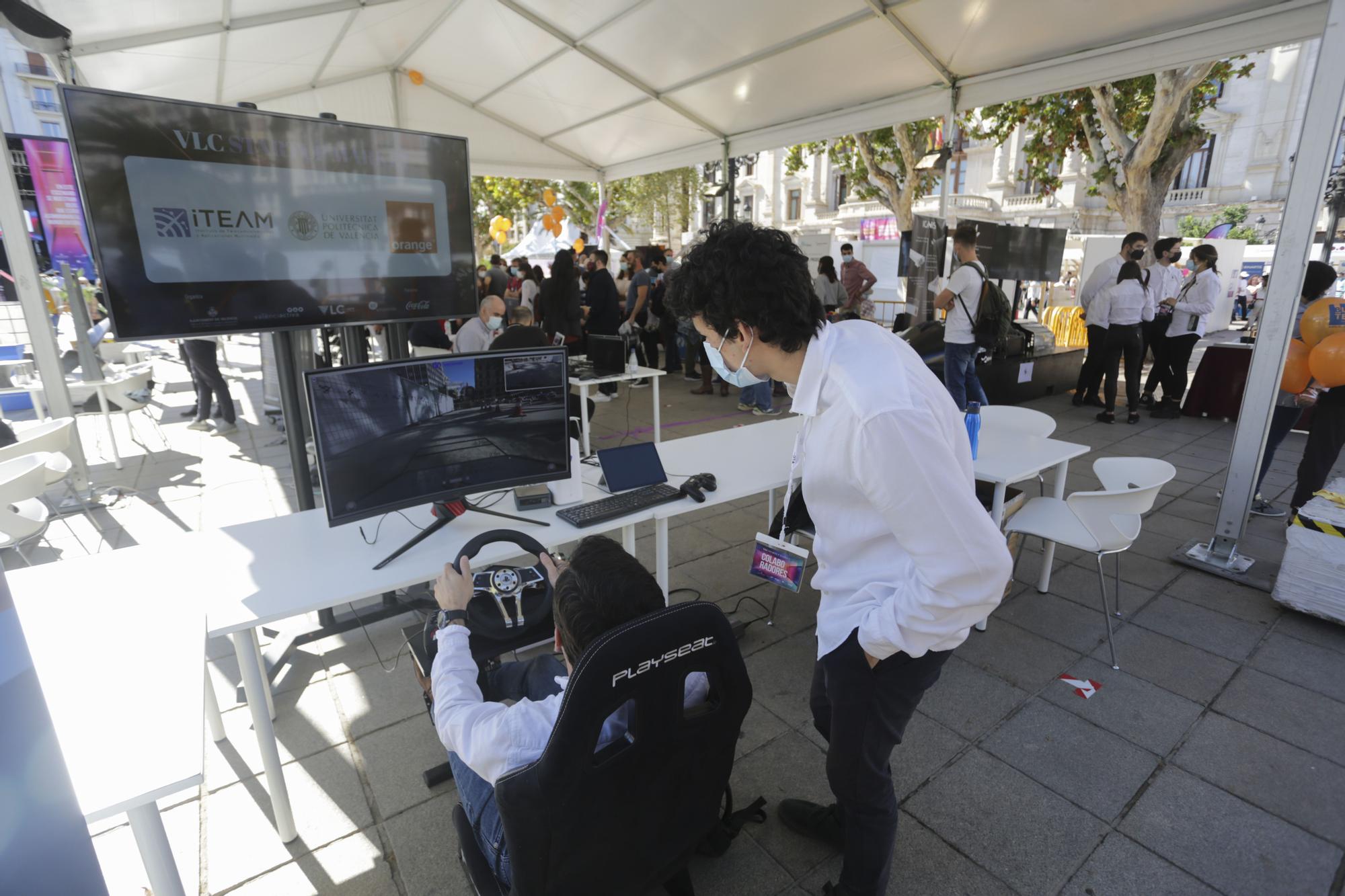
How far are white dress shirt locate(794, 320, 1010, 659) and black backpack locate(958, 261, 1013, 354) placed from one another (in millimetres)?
4588

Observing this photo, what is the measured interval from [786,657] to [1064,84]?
4887 millimetres

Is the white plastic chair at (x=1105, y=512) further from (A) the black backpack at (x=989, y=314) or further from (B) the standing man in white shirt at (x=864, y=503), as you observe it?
(A) the black backpack at (x=989, y=314)

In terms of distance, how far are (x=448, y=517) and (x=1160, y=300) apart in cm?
763

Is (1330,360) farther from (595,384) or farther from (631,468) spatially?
(595,384)

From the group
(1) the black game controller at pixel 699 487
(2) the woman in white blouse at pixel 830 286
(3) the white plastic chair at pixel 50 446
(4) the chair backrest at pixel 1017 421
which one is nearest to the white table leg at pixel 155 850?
(1) the black game controller at pixel 699 487

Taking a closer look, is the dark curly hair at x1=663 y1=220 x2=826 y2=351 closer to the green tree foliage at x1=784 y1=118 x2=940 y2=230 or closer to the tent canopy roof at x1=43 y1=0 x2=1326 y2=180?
the tent canopy roof at x1=43 y1=0 x2=1326 y2=180

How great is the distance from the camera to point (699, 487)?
244 cm

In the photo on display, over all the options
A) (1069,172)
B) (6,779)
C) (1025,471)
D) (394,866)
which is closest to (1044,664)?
(1025,471)

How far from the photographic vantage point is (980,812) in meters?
1.93

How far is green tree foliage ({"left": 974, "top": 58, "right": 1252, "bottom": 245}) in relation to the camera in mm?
7969

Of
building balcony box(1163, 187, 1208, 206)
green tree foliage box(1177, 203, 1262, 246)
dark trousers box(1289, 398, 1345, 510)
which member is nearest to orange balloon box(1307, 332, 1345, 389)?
dark trousers box(1289, 398, 1345, 510)

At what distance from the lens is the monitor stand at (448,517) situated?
2035 mm

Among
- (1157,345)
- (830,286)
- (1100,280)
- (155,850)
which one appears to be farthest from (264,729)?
(1157,345)

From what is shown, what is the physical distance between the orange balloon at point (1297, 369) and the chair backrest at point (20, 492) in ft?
19.8
